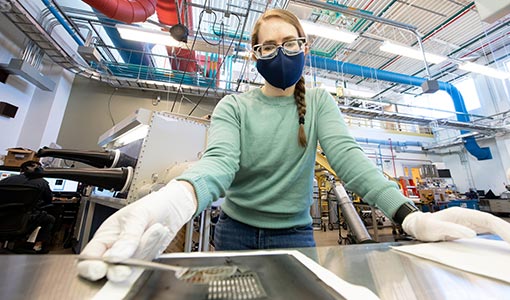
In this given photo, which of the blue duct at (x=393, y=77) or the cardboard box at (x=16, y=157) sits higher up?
the blue duct at (x=393, y=77)

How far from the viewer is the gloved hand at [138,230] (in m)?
0.29

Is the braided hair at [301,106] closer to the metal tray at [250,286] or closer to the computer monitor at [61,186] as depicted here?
the metal tray at [250,286]

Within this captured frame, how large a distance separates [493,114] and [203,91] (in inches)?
327

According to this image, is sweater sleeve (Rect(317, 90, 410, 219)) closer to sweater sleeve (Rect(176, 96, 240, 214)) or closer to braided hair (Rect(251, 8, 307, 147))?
braided hair (Rect(251, 8, 307, 147))

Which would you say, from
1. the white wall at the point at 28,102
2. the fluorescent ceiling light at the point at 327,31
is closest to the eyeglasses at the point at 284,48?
A: the fluorescent ceiling light at the point at 327,31

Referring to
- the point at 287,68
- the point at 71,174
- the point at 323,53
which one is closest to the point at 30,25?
the point at 71,174

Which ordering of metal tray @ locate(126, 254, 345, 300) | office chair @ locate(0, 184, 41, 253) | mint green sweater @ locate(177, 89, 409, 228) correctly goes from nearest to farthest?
metal tray @ locate(126, 254, 345, 300)
mint green sweater @ locate(177, 89, 409, 228)
office chair @ locate(0, 184, 41, 253)

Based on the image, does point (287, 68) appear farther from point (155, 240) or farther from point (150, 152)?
point (150, 152)

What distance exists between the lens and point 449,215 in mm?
577

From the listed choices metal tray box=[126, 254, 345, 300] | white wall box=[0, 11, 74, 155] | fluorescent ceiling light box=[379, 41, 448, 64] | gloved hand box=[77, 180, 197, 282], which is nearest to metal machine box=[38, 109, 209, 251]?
gloved hand box=[77, 180, 197, 282]

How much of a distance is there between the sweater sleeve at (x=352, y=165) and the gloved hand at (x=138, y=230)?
0.47 meters

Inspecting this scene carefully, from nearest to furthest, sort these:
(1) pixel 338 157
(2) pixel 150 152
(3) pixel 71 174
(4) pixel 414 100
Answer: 1. (1) pixel 338 157
2. (3) pixel 71 174
3. (2) pixel 150 152
4. (4) pixel 414 100

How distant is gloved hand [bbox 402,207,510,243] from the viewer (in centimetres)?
50

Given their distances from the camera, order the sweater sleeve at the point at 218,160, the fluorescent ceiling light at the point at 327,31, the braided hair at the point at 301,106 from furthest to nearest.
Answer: the fluorescent ceiling light at the point at 327,31, the braided hair at the point at 301,106, the sweater sleeve at the point at 218,160
